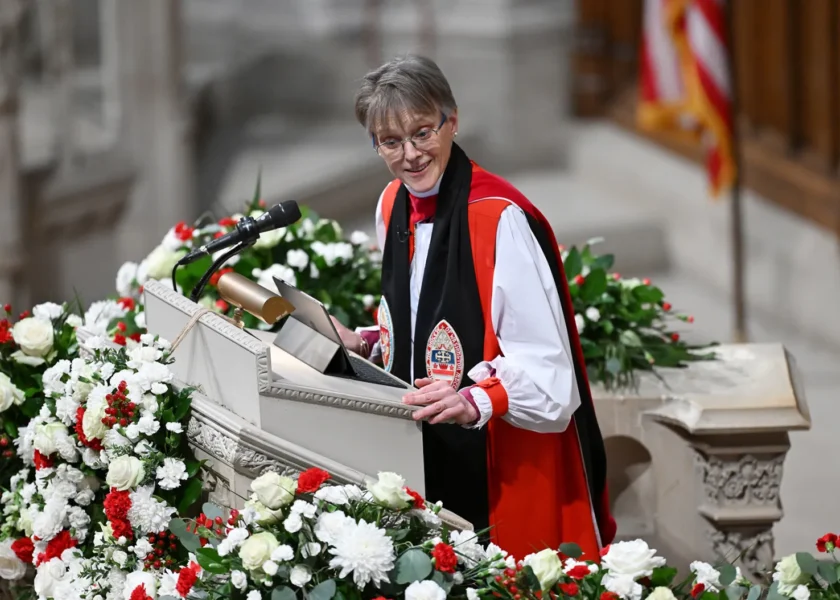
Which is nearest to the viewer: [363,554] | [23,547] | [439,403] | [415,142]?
[363,554]

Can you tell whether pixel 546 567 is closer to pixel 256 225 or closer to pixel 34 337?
pixel 256 225

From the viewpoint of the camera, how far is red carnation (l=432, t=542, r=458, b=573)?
7.44ft

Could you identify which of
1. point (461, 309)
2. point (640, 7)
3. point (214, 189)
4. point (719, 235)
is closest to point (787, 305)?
point (719, 235)

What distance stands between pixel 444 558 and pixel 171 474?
1.72 ft

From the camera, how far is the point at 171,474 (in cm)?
248

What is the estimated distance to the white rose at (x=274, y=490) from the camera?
2.28m

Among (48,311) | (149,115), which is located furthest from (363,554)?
(149,115)

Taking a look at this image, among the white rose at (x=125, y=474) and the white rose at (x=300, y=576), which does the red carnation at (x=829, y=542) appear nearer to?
the white rose at (x=300, y=576)

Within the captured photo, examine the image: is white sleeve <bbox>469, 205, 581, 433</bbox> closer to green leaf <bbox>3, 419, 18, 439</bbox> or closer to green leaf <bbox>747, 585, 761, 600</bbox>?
green leaf <bbox>747, 585, 761, 600</bbox>

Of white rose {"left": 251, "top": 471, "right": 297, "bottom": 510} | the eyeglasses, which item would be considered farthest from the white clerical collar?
white rose {"left": 251, "top": 471, "right": 297, "bottom": 510}

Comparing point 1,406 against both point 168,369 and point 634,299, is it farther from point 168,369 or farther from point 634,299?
point 634,299

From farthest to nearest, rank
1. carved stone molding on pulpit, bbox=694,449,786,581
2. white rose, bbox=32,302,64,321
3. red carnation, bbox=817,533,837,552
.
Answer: carved stone molding on pulpit, bbox=694,449,786,581 < white rose, bbox=32,302,64,321 < red carnation, bbox=817,533,837,552

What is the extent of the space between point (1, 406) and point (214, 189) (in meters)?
6.01

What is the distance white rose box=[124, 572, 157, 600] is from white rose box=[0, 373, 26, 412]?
687mm
